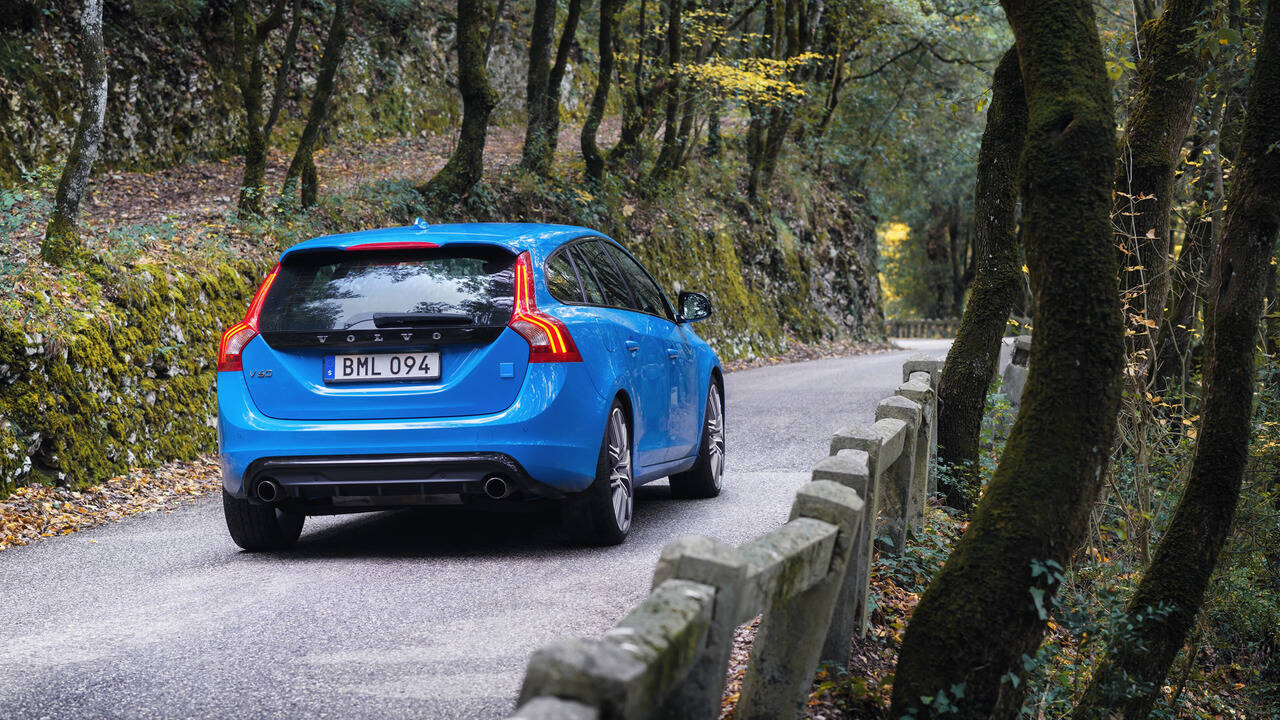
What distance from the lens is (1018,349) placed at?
11750 mm

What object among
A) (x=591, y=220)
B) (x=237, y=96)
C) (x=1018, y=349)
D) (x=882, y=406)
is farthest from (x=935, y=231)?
(x=882, y=406)

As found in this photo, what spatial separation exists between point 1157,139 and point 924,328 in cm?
4599

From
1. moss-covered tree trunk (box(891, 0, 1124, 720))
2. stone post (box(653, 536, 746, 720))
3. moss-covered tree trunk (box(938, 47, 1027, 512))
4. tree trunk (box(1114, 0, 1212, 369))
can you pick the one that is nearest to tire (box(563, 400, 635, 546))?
moss-covered tree trunk (box(891, 0, 1124, 720))

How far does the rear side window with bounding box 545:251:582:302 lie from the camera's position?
6.24 metres

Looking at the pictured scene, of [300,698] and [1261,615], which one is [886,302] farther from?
[300,698]

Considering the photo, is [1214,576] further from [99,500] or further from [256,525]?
[99,500]

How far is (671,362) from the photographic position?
7520mm

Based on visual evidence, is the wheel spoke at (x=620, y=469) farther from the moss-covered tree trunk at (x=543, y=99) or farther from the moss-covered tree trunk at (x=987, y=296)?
the moss-covered tree trunk at (x=543, y=99)

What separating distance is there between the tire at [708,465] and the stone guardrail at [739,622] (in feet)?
11.4

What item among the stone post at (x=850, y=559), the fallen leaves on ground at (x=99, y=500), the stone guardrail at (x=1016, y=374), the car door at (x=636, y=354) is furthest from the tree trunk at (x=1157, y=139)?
the fallen leaves on ground at (x=99, y=500)

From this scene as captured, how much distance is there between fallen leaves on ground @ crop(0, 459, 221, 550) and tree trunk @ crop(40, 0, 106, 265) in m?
2.46

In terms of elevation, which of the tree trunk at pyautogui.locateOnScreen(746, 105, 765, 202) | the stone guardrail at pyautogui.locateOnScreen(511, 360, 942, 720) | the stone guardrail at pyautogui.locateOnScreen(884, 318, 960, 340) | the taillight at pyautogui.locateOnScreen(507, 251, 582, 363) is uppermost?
the tree trunk at pyautogui.locateOnScreen(746, 105, 765, 202)

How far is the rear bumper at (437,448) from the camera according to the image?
19.0ft

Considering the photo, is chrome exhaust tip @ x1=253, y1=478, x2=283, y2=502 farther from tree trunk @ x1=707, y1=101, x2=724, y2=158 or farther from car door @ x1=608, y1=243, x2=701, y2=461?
tree trunk @ x1=707, y1=101, x2=724, y2=158
